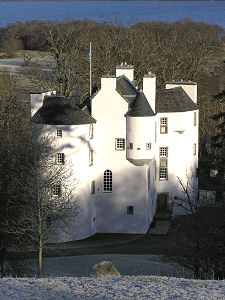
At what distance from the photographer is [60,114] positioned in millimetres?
52500

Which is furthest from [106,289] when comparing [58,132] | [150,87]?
[150,87]

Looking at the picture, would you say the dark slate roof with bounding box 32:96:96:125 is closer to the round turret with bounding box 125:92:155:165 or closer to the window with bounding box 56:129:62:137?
the window with bounding box 56:129:62:137

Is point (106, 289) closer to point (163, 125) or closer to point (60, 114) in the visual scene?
point (60, 114)

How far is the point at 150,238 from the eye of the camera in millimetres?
54656

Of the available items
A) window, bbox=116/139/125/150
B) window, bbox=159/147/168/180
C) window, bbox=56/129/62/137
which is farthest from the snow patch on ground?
window, bbox=159/147/168/180

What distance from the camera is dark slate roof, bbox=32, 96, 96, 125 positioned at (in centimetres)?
5222

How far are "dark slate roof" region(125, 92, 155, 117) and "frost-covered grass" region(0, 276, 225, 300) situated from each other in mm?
28612

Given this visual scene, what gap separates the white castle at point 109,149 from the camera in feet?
173

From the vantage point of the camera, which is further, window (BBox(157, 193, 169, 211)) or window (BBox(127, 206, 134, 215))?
window (BBox(157, 193, 169, 211))

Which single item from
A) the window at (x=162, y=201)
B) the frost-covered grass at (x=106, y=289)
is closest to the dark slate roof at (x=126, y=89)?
the window at (x=162, y=201)

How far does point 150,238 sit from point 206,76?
1845 inches

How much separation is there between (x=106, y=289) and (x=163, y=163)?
A: 122 feet

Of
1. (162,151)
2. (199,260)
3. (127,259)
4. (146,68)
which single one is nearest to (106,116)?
(162,151)

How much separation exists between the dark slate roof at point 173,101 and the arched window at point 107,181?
794 centimetres
